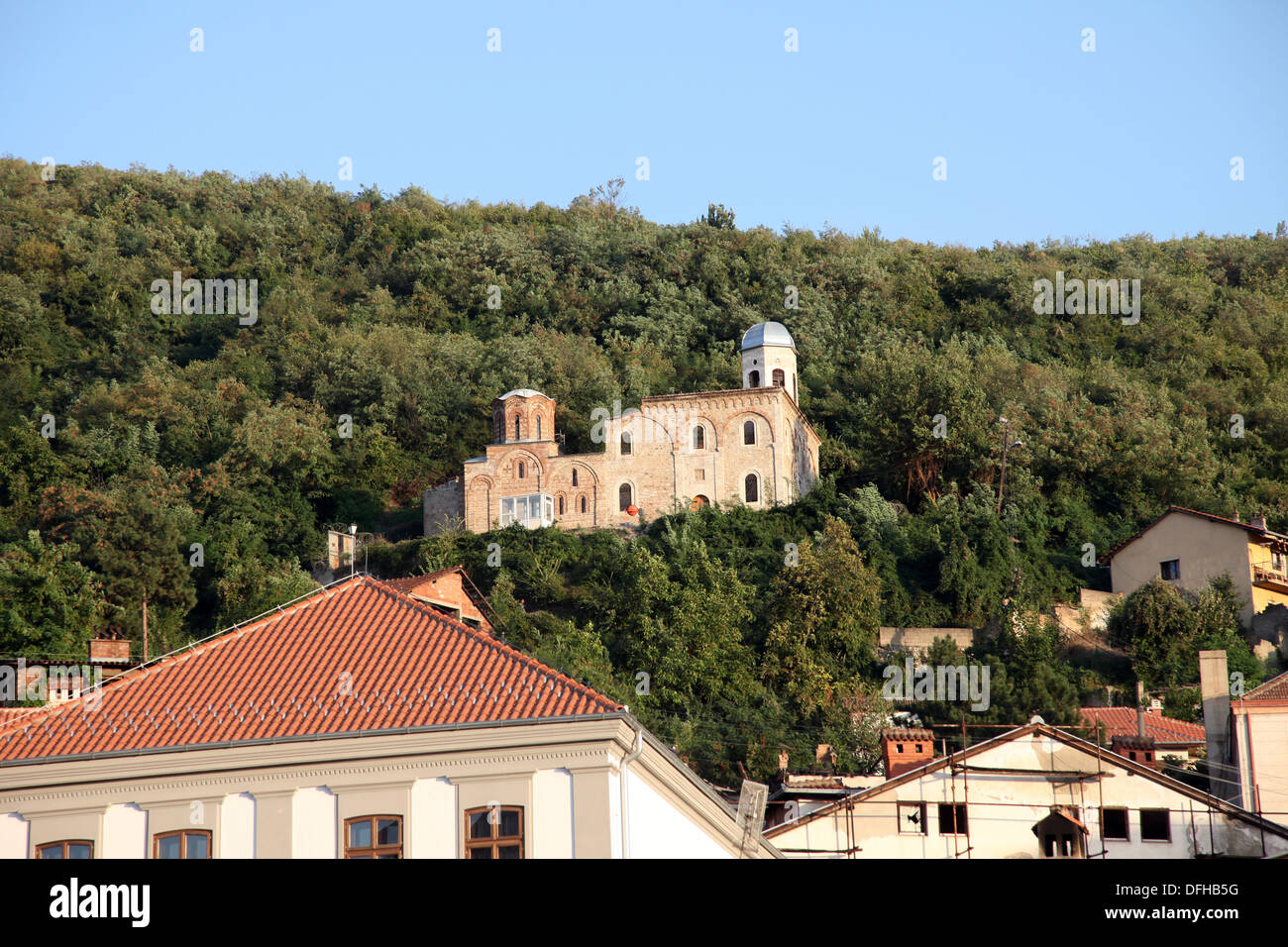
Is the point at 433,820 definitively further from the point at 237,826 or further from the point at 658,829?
the point at 658,829

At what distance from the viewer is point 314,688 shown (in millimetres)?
20281

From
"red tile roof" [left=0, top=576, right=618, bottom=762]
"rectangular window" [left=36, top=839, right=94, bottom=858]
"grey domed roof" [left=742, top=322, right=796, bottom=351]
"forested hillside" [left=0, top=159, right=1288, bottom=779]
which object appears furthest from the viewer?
"grey domed roof" [left=742, top=322, right=796, bottom=351]

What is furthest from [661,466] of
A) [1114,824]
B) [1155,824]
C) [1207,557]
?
[1155,824]

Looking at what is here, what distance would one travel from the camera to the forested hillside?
160 ft

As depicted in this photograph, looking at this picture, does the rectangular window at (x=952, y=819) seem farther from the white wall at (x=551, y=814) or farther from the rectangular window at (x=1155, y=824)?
the white wall at (x=551, y=814)

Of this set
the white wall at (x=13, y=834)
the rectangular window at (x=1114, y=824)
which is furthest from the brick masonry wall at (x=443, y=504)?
the white wall at (x=13, y=834)

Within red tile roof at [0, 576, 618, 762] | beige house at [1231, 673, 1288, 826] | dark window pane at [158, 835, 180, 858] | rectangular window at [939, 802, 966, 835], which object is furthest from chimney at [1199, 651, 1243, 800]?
dark window pane at [158, 835, 180, 858]

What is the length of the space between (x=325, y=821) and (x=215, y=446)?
165ft

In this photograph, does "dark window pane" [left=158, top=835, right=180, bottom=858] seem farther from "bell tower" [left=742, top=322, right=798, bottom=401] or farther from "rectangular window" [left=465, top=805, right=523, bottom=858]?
"bell tower" [left=742, top=322, right=798, bottom=401]

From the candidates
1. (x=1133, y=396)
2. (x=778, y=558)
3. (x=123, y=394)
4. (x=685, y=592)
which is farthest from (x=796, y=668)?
(x=123, y=394)

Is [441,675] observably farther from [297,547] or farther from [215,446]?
[215,446]

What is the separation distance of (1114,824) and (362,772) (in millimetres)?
12466

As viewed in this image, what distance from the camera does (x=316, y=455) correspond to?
64750 millimetres

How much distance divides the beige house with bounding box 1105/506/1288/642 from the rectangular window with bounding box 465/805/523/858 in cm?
3563
